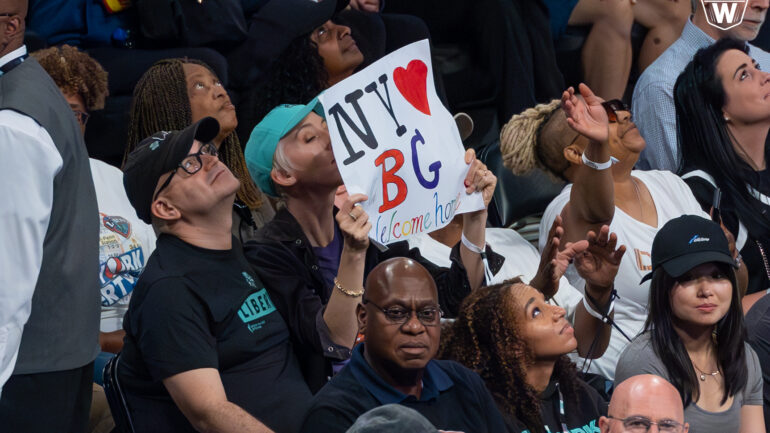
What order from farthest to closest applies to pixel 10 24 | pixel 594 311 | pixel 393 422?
pixel 594 311 → pixel 10 24 → pixel 393 422

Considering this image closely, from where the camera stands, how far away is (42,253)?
2828mm

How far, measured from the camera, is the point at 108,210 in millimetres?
4152

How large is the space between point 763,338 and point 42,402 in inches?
98.1

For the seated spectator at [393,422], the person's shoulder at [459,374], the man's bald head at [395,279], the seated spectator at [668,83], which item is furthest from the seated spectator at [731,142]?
the seated spectator at [393,422]

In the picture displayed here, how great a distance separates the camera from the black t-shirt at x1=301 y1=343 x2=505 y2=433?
288 cm

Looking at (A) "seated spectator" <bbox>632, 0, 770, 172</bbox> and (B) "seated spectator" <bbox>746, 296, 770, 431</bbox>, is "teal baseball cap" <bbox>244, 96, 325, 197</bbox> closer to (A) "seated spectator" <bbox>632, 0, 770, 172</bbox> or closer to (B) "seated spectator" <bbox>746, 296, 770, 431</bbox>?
(B) "seated spectator" <bbox>746, 296, 770, 431</bbox>

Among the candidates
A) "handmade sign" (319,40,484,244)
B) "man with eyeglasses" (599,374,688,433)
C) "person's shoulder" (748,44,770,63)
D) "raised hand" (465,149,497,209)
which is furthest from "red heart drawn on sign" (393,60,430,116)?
"person's shoulder" (748,44,770,63)

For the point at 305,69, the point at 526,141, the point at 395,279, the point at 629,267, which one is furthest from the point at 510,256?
the point at 395,279

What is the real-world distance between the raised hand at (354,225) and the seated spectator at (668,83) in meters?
2.45

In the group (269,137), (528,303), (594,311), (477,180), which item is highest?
(269,137)

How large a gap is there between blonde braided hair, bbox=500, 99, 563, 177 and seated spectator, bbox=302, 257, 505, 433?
6.34 ft

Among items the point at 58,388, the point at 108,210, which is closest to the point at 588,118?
the point at 108,210

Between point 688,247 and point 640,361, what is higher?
point 688,247

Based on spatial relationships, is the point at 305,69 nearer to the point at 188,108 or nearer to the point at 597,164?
the point at 188,108
